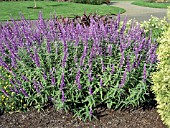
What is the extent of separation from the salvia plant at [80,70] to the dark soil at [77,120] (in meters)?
0.13

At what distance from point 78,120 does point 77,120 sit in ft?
0.05

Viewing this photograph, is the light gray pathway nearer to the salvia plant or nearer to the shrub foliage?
the salvia plant

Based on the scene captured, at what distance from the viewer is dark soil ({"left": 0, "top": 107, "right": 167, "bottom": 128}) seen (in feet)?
13.2

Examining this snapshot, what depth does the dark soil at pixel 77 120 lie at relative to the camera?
159 inches

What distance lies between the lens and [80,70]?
386cm

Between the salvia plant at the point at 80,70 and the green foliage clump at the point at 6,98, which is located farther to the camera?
the green foliage clump at the point at 6,98

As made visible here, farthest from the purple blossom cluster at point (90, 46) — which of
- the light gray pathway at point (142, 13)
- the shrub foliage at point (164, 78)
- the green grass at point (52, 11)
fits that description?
the light gray pathway at point (142, 13)

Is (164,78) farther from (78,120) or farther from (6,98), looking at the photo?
(6,98)

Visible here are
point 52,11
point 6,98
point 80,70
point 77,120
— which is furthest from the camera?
point 52,11

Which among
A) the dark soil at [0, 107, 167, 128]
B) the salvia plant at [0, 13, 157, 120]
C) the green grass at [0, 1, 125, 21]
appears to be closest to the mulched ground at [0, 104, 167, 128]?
the dark soil at [0, 107, 167, 128]

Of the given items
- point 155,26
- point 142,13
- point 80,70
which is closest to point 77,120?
point 80,70

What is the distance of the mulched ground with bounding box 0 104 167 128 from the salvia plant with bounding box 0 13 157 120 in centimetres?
13

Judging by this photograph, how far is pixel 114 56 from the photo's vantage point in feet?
14.1

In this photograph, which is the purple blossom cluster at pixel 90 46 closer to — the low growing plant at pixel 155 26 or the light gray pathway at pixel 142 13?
the low growing plant at pixel 155 26
